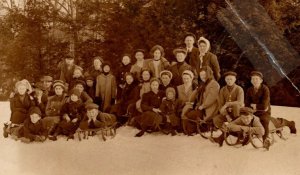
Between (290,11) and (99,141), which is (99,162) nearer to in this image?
(99,141)

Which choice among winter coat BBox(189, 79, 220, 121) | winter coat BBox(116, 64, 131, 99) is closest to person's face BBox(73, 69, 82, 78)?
winter coat BBox(116, 64, 131, 99)

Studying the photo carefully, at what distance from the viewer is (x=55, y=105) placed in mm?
6086

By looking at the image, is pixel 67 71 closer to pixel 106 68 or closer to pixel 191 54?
pixel 106 68

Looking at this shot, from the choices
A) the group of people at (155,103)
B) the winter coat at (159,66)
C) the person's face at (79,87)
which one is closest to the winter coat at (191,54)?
the group of people at (155,103)

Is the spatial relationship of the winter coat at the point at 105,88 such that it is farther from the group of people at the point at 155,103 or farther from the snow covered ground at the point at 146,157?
the snow covered ground at the point at 146,157

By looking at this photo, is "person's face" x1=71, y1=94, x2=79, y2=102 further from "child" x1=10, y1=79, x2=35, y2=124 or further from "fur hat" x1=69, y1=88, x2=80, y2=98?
"child" x1=10, y1=79, x2=35, y2=124

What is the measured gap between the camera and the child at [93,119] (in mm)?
5805

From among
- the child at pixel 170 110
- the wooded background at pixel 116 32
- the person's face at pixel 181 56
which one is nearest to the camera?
the child at pixel 170 110

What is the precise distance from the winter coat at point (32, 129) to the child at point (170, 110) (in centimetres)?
160

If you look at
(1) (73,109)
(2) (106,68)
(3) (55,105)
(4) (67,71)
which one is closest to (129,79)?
(2) (106,68)

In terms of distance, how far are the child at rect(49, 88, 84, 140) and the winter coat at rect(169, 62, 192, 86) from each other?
136 centimetres

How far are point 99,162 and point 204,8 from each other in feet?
16.4

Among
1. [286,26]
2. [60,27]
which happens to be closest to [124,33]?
[60,27]

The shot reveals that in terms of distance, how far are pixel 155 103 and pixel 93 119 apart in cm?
85
